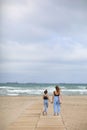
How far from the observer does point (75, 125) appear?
12727 mm

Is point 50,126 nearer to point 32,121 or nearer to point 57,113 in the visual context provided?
point 32,121

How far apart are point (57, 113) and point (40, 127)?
4149 millimetres

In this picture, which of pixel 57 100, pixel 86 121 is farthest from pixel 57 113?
pixel 86 121

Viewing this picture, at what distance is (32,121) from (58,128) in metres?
1.95

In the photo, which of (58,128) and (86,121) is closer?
(58,128)

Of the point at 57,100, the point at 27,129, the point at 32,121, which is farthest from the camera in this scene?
the point at 57,100

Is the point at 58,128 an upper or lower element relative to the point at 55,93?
lower

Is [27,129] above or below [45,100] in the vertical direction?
below

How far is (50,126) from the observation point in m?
12.1

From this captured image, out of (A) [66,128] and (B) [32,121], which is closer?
(A) [66,128]

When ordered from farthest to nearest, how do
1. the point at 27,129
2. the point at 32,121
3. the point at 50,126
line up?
the point at 32,121
the point at 50,126
the point at 27,129

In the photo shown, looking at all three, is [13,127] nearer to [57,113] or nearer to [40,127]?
[40,127]

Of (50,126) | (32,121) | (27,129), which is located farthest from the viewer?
(32,121)

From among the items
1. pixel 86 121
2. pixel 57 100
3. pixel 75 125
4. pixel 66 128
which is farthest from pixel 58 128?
pixel 57 100
